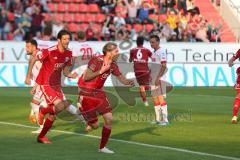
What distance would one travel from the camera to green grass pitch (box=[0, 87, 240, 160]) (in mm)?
13344

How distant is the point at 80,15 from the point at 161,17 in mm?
4581

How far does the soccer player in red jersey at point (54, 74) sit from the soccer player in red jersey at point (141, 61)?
7526mm

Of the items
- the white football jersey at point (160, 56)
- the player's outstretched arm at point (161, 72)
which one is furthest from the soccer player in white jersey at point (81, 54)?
the player's outstretched arm at point (161, 72)

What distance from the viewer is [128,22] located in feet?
129

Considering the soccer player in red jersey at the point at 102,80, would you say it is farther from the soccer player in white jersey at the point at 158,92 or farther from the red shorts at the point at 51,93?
the soccer player in white jersey at the point at 158,92


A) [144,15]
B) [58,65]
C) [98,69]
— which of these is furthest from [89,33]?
[98,69]

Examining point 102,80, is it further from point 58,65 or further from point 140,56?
point 140,56

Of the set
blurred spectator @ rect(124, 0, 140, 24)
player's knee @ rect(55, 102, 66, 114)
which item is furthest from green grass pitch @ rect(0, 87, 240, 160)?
blurred spectator @ rect(124, 0, 140, 24)

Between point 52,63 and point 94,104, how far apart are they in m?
1.45

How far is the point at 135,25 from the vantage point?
129 feet

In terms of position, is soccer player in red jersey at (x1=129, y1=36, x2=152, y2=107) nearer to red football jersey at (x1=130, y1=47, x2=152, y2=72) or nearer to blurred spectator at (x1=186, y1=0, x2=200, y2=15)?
red football jersey at (x1=130, y1=47, x2=152, y2=72)

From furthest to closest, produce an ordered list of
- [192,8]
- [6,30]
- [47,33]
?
[192,8] → [6,30] → [47,33]

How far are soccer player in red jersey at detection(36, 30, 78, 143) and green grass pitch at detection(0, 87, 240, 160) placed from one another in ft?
2.07

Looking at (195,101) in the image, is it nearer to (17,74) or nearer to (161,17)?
(17,74)
